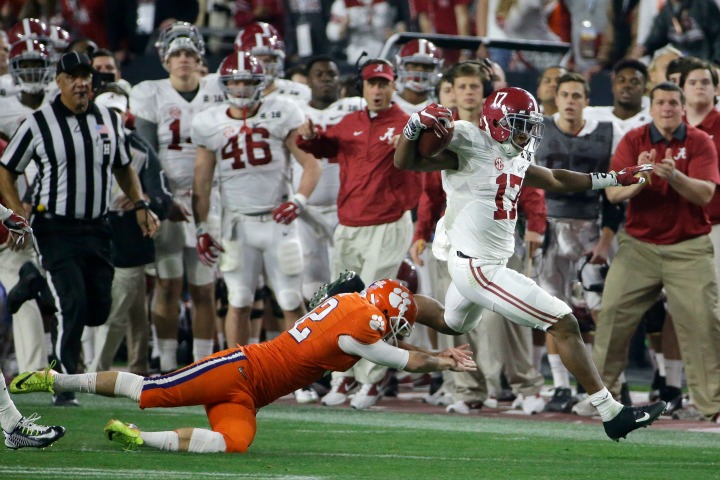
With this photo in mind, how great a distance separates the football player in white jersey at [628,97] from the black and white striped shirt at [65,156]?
125 inches

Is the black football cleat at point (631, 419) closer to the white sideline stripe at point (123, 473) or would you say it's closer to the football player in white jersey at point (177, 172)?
the white sideline stripe at point (123, 473)

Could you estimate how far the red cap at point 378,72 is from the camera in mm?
8375

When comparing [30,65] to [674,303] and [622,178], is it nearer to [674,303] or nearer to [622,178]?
[622,178]

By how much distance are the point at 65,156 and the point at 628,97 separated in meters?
3.69

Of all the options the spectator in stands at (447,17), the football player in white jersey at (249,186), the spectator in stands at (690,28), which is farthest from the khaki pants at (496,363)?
the spectator in stands at (447,17)

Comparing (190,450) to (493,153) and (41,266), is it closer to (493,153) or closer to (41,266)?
(493,153)

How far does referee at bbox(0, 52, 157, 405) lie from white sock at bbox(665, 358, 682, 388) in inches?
135

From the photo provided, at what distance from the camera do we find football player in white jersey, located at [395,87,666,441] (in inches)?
247

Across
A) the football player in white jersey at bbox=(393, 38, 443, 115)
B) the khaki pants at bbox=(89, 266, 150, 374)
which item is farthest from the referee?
the football player in white jersey at bbox=(393, 38, 443, 115)

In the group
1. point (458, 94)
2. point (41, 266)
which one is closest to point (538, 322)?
point (458, 94)

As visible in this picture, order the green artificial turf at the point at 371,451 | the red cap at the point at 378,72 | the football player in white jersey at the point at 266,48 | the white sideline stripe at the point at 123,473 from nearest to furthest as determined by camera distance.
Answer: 1. the white sideline stripe at the point at 123,473
2. the green artificial turf at the point at 371,451
3. the red cap at the point at 378,72
4. the football player in white jersey at the point at 266,48

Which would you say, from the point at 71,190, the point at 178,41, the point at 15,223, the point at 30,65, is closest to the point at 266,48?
the point at 178,41

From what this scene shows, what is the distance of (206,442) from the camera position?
5859 mm

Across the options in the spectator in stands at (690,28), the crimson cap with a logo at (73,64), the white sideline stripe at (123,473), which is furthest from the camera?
the spectator in stands at (690,28)
